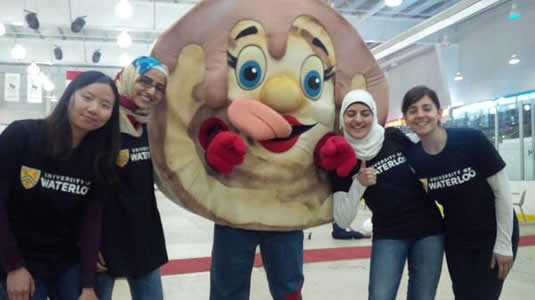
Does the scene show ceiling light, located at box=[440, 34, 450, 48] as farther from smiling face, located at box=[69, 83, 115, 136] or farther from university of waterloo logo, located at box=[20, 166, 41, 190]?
university of waterloo logo, located at box=[20, 166, 41, 190]

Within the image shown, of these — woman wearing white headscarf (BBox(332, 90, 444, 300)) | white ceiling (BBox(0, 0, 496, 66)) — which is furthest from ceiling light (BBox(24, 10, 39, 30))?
woman wearing white headscarf (BBox(332, 90, 444, 300))

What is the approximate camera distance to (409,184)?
1980 mm

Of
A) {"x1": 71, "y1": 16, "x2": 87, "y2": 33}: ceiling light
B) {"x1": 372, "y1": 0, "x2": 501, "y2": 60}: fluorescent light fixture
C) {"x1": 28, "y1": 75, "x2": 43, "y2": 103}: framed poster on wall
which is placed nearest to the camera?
{"x1": 372, "y1": 0, "x2": 501, "y2": 60}: fluorescent light fixture

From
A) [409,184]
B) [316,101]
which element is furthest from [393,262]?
[316,101]

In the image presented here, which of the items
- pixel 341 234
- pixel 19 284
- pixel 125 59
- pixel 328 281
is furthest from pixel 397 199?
pixel 125 59

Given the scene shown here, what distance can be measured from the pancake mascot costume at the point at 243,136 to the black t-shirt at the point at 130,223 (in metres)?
0.17

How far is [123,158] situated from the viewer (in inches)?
67.9

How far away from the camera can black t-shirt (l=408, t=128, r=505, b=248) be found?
6.24ft

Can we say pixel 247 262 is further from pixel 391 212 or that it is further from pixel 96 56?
pixel 96 56

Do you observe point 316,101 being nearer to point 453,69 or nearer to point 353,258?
point 353,258

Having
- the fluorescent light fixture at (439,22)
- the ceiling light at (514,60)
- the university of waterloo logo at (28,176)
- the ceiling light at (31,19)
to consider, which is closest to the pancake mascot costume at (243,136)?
the university of waterloo logo at (28,176)

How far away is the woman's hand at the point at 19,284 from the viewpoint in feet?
4.88

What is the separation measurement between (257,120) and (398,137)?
0.71 meters

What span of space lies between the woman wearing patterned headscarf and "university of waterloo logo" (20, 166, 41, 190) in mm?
287
